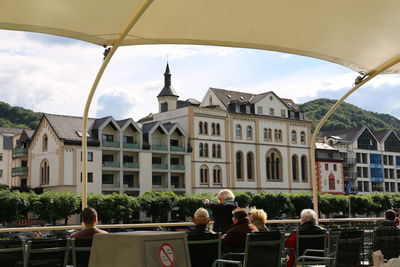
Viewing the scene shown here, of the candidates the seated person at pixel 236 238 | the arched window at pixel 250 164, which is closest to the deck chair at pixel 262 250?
the seated person at pixel 236 238

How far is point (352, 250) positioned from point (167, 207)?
4963cm

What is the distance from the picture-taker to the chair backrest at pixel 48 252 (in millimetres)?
4785

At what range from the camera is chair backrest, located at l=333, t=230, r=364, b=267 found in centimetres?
556

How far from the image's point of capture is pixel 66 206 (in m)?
49.0

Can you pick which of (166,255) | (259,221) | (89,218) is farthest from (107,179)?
(166,255)

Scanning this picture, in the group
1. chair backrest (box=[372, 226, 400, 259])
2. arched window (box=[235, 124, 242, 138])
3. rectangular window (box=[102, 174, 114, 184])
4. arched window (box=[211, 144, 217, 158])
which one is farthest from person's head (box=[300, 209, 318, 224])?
arched window (box=[235, 124, 242, 138])

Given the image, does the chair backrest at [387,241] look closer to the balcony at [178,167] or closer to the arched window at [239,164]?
the balcony at [178,167]

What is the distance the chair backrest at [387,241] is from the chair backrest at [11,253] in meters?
3.91

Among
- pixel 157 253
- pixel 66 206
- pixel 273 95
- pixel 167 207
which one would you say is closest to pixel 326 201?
pixel 273 95

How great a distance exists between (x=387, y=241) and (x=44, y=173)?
56024 mm

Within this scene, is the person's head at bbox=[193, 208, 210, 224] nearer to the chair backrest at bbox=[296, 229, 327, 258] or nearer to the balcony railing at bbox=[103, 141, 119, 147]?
the chair backrest at bbox=[296, 229, 327, 258]

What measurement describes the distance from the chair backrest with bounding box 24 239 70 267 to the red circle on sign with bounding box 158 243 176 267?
7.08 ft

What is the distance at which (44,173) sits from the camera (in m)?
59.4

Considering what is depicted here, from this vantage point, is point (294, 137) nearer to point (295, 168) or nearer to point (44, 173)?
point (295, 168)
